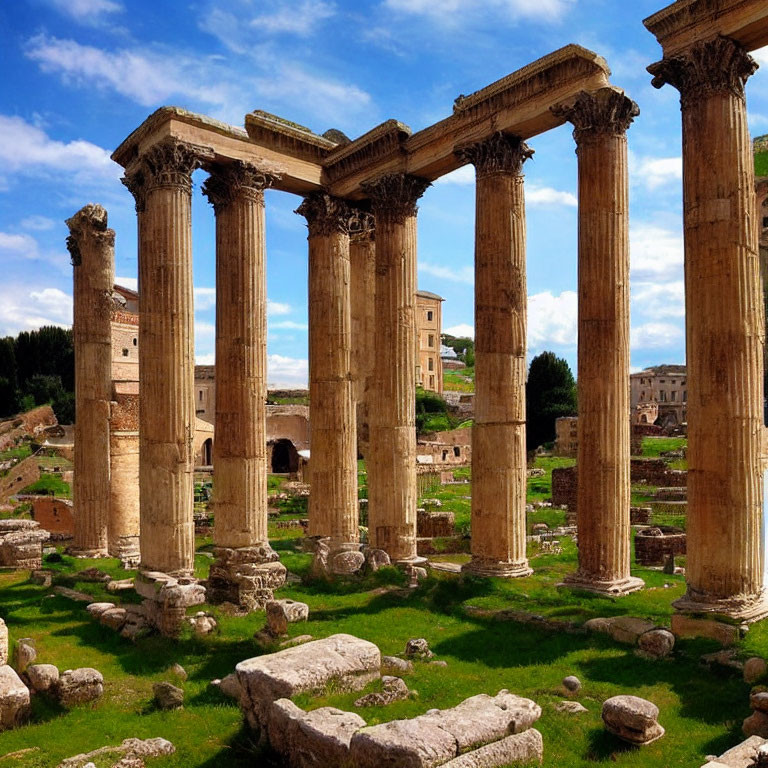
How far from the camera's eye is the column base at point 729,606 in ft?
36.2

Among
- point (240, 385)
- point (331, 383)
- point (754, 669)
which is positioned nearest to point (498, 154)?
point (331, 383)

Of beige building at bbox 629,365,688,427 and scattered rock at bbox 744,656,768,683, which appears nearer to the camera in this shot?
scattered rock at bbox 744,656,768,683

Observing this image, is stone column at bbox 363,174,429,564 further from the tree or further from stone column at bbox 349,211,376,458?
the tree

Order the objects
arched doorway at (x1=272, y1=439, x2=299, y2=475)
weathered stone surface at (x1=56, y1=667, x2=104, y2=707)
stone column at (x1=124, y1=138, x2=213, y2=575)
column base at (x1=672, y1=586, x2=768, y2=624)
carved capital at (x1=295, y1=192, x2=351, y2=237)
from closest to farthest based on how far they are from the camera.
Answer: weathered stone surface at (x1=56, y1=667, x2=104, y2=707), column base at (x1=672, y1=586, x2=768, y2=624), stone column at (x1=124, y1=138, x2=213, y2=575), carved capital at (x1=295, y1=192, x2=351, y2=237), arched doorway at (x1=272, y1=439, x2=299, y2=475)

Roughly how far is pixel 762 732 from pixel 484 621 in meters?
5.89

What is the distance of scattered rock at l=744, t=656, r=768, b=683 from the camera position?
941 centimetres

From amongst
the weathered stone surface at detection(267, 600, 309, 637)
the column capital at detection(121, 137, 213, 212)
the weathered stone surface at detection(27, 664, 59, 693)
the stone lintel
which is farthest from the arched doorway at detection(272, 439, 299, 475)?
the stone lintel

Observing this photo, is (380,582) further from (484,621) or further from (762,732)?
(762,732)

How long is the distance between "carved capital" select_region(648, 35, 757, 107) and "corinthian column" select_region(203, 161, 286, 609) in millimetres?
8569

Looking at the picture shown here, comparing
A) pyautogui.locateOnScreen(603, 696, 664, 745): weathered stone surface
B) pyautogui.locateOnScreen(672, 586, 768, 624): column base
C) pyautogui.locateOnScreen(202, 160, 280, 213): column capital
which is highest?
pyautogui.locateOnScreen(202, 160, 280, 213): column capital

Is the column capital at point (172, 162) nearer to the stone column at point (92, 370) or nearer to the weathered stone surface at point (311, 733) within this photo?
the stone column at point (92, 370)

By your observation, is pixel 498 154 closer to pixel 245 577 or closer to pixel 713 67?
pixel 713 67

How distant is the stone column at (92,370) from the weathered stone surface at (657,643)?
14854mm

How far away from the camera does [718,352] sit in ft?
37.6
